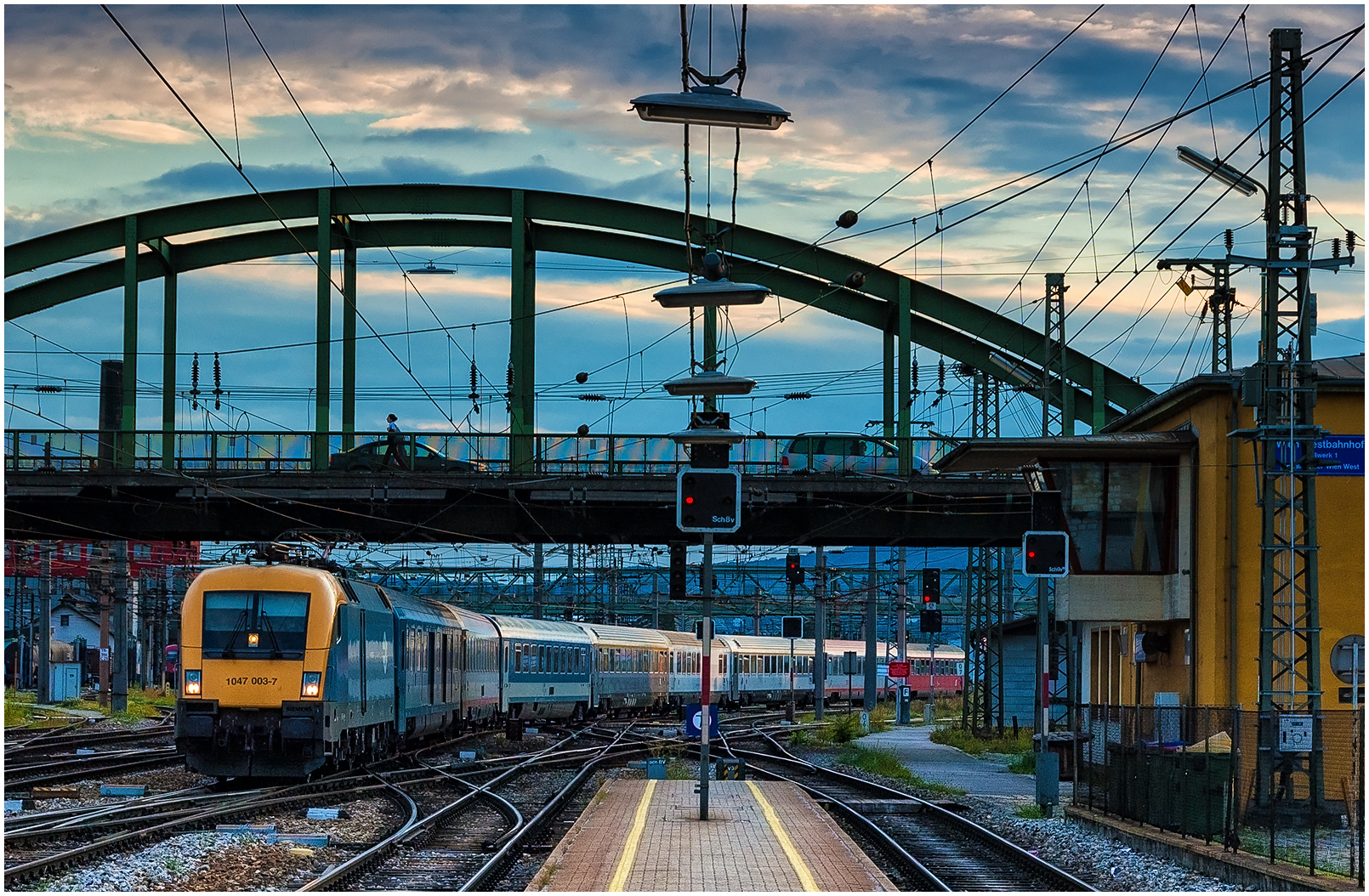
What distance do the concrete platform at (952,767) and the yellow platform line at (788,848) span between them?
6049mm

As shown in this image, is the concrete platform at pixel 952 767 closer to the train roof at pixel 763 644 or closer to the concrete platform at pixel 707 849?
the concrete platform at pixel 707 849

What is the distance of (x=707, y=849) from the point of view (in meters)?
16.7

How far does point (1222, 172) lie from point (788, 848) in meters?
10.5

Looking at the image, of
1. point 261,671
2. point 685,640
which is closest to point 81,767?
point 261,671

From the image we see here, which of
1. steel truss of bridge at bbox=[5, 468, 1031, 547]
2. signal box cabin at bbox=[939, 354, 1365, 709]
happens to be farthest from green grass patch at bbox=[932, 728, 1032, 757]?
signal box cabin at bbox=[939, 354, 1365, 709]

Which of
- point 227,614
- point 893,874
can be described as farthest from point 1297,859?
point 227,614

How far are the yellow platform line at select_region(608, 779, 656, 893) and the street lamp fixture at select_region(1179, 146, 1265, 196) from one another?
10665 mm

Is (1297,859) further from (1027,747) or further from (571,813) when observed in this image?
(1027,747)

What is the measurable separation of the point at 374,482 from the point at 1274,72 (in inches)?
803

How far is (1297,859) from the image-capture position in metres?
16.5

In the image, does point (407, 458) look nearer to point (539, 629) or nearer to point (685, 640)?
point (539, 629)

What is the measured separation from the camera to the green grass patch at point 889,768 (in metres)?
28.2

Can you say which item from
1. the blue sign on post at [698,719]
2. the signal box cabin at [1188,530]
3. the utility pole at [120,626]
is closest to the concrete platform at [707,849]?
the blue sign on post at [698,719]

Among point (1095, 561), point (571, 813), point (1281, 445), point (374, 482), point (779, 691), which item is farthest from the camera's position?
point (779, 691)
